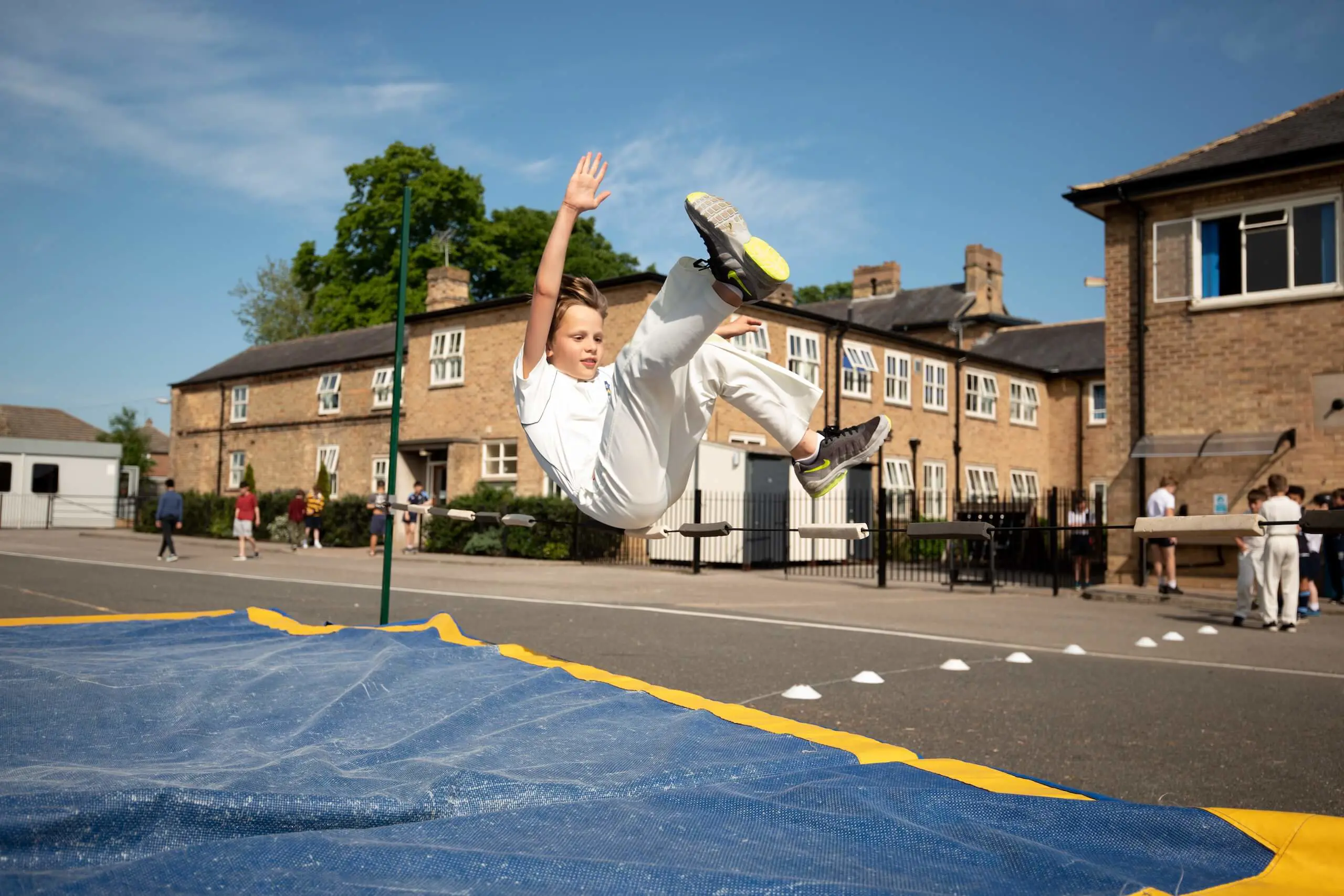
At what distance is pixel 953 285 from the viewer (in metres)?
43.4

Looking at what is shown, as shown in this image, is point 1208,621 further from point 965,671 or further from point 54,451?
point 54,451

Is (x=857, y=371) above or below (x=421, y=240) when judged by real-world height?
below

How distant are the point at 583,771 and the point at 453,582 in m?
13.4

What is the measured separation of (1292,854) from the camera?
3170mm

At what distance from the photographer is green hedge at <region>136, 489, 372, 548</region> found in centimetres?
2905

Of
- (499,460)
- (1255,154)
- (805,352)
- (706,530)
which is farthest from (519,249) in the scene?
(706,530)

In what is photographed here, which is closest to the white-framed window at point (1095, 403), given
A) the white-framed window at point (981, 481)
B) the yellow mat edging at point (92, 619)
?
the white-framed window at point (981, 481)

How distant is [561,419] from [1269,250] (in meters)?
17.5

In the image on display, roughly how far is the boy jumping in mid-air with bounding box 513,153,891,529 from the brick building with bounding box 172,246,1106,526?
16868mm

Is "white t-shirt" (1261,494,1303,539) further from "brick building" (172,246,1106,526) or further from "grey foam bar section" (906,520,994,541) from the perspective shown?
"brick building" (172,246,1106,526)

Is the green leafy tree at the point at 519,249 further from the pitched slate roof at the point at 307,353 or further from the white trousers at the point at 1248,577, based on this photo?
the white trousers at the point at 1248,577

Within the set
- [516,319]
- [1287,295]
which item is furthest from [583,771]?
[516,319]

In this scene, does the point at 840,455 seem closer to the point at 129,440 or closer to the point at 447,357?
the point at 447,357

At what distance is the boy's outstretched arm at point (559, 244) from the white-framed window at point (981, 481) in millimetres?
29675
